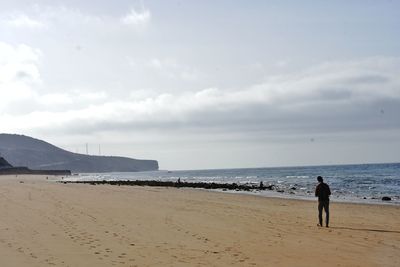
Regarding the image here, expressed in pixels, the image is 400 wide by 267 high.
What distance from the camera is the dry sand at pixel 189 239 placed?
1183 cm

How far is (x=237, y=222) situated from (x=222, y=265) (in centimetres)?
841

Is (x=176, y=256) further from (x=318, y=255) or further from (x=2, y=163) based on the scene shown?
(x=2, y=163)

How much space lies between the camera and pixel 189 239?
1484 cm

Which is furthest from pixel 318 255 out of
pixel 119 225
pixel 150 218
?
pixel 150 218

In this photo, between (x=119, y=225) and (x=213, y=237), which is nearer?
(x=213, y=237)

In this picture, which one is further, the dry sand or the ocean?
the ocean

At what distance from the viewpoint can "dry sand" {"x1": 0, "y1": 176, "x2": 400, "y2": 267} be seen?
11.8 m

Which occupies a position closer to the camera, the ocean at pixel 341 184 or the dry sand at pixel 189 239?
the dry sand at pixel 189 239

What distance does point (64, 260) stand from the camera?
37.1ft

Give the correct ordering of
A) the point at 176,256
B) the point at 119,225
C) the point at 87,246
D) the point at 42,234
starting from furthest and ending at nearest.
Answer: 1. the point at 119,225
2. the point at 42,234
3. the point at 87,246
4. the point at 176,256

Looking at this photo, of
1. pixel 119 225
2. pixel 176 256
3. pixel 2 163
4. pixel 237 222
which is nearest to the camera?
pixel 176 256

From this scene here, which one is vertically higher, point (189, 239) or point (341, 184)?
point (189, 239)

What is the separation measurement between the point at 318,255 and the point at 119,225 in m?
7.81

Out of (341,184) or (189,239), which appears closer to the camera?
(189,239)
